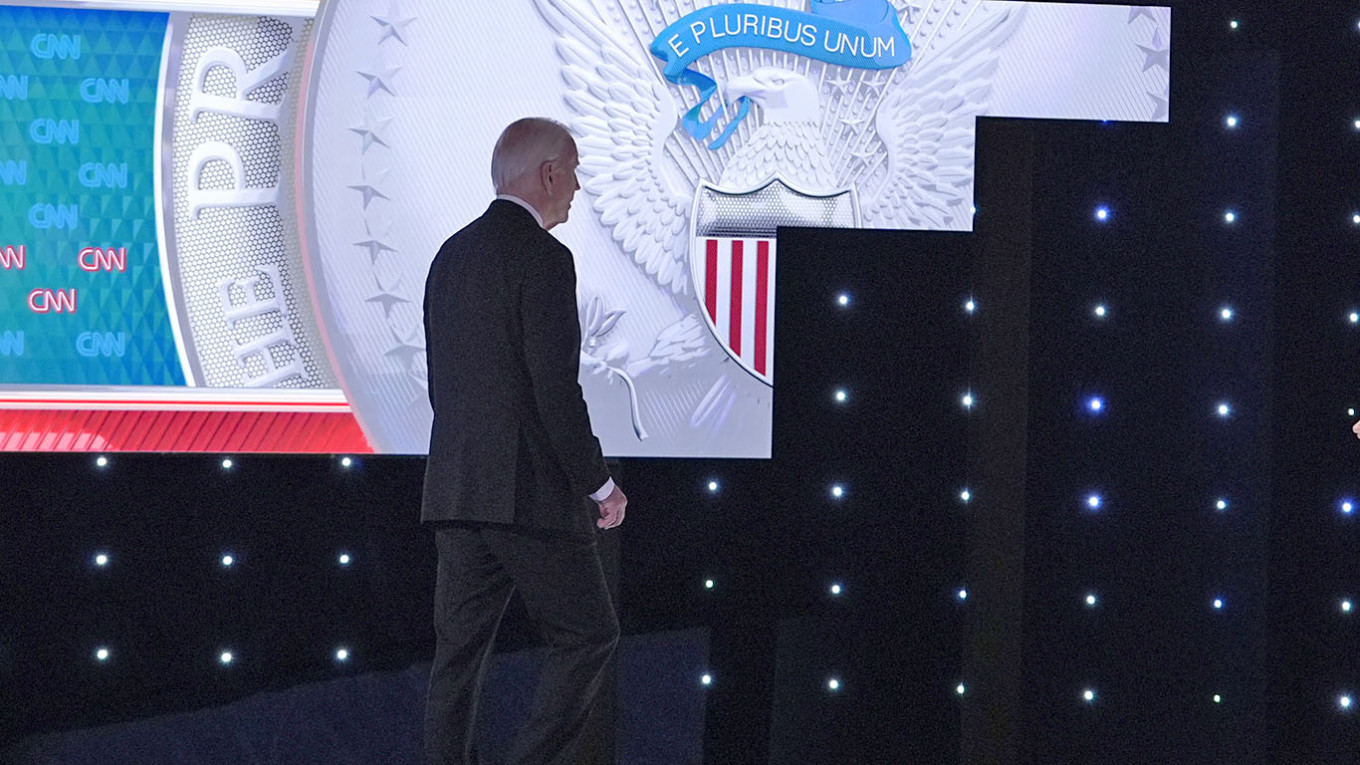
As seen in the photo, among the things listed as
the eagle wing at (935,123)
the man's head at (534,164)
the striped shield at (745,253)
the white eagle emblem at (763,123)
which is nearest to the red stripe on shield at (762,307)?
the striped shield at (745,253)

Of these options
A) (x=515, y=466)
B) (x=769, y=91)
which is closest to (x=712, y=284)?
(x=769, y=91)

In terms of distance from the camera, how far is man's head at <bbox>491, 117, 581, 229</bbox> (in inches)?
86.5

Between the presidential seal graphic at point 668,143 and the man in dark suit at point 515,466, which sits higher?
the presidential seal graphic at point 668,143

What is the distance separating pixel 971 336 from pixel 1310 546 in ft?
2.41

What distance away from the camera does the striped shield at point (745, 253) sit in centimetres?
273

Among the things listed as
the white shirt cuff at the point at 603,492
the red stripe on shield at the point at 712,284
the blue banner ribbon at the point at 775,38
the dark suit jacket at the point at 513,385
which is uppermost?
the blue banner ribbon at the point at 775,38

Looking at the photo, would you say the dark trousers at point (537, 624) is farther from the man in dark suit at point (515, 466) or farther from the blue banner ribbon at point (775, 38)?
the blue banner ribbon at point (775, 38)

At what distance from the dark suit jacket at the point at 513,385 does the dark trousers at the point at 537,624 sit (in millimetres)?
51

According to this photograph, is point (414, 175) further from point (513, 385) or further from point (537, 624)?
point (537, 624)

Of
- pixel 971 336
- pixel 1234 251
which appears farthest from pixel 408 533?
pixel 1234 251

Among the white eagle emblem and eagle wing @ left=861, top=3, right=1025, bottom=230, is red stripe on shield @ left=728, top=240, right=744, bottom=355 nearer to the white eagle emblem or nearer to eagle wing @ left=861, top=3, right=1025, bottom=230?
A: the white eagle emblem

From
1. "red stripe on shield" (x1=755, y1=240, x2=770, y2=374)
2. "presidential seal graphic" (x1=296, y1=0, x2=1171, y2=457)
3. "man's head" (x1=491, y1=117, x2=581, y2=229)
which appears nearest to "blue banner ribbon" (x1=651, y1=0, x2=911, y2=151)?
"presidential seal graphic" (x1=296, y1=0, x2=1171, y2=457)

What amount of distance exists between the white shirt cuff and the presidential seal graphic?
0.58m

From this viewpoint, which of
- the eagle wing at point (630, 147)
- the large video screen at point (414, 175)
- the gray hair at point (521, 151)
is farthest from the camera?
the eagle wing at point (630, 147)
